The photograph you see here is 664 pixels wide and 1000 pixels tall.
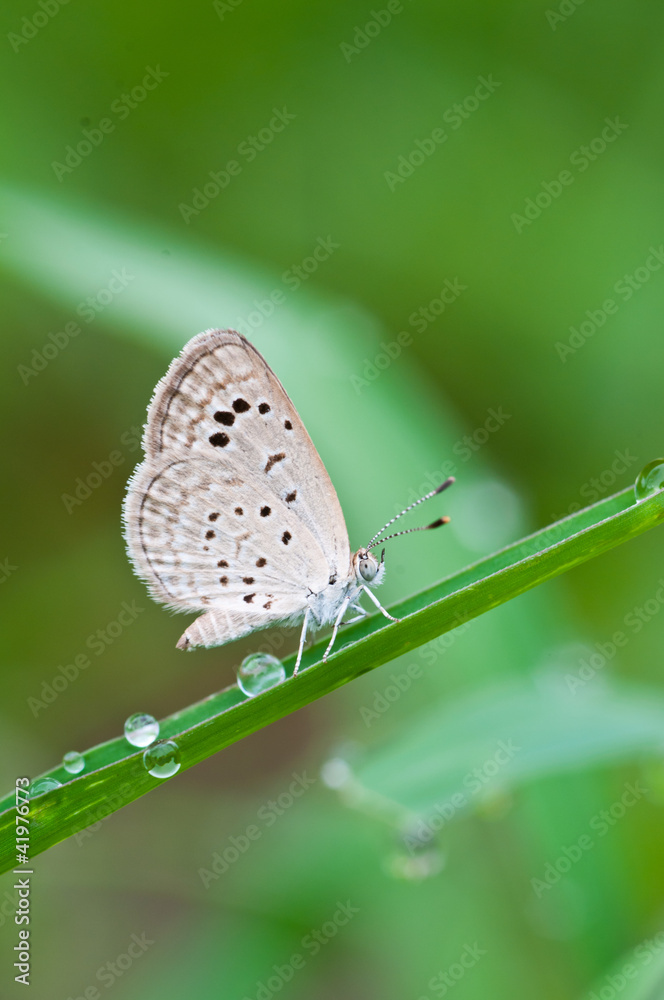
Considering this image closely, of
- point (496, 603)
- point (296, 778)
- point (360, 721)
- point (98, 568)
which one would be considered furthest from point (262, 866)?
point (496, 603)

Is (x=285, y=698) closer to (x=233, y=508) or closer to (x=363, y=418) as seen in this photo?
(x=233, y=508)

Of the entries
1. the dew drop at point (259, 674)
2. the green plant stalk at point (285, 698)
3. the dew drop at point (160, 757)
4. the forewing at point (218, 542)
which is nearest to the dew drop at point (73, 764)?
the green plant stalk at point (285, 698)

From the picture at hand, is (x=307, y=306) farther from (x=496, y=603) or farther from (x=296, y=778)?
(x=496, y=603)

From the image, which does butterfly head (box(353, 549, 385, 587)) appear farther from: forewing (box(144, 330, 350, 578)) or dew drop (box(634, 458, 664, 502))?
dew drop (box(634, 458, 664, 502))

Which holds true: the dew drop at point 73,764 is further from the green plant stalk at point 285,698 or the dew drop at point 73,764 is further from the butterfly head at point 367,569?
the butterfly head at point 367,569

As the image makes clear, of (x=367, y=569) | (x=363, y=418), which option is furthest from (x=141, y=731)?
(x=363, y=418)
